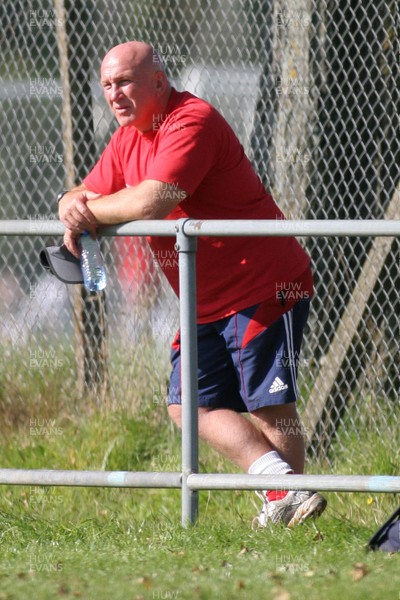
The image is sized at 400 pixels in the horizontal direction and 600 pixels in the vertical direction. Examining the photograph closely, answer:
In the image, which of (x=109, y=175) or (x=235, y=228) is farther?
(x=109, y=175)

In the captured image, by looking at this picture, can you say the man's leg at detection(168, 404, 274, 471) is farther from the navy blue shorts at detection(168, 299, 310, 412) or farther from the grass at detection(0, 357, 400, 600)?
the grass at detection(0, 357, 400, 600)

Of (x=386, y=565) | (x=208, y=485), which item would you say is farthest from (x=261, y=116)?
(x=386, y=565)

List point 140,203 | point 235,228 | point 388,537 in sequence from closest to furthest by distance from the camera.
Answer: point 388,537 → point 235,228 → point 140,203

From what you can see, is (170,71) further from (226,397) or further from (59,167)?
(226,397)

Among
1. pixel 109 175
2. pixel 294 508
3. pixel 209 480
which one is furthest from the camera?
pixel 109 175

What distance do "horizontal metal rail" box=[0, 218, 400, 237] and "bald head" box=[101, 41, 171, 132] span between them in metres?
0.53

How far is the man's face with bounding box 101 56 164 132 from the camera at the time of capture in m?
4.47

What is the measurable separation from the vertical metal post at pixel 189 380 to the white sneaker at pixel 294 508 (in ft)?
1.01

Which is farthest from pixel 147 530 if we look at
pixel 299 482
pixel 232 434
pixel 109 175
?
pixel 109 175

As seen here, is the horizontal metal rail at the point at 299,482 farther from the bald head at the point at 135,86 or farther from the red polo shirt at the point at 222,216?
the bald head at the point at 135,86

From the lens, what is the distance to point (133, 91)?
177 inches

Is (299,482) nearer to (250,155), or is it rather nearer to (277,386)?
(277,386)

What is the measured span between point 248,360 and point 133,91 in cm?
115

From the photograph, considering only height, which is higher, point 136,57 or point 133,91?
point 136,57
